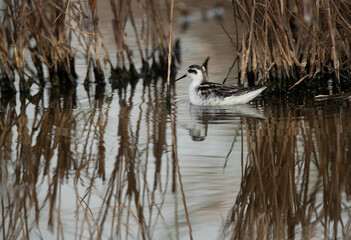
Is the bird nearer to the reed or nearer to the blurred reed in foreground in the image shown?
the reed

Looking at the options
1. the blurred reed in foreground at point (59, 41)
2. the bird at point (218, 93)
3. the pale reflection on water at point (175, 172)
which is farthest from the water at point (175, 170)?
the blurred reed in foreground at point (59, 41)

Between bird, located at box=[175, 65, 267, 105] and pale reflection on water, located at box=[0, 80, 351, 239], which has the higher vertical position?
bird, located at box=[175, 65, 267, 105]

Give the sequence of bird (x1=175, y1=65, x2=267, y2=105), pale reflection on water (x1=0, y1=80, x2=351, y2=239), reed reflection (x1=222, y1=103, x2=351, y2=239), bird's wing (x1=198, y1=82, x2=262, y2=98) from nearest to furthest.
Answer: reed reflection (x1=222, y1=103, x2=351, y2=239), pale reflection on water (x1=0, y1=80, x2=351, y2=239), bird (x1=175, y1=65, x2=267, y2=105), bird's wing (x1=198, y1=82, x2=262, y2=98)

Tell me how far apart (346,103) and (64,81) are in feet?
13.6

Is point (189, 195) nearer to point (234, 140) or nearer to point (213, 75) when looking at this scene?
point (234, 140)

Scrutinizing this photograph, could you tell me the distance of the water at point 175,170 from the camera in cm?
468

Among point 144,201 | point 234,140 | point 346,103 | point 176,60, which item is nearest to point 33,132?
point 234,140

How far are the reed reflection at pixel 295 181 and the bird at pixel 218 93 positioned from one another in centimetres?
82

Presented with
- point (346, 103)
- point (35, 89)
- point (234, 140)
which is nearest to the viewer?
point (234, 140)

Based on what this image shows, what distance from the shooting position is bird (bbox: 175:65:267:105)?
830cm

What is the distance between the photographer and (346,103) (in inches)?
318

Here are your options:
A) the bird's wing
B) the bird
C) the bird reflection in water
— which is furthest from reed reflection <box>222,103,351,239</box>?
the bird's wing

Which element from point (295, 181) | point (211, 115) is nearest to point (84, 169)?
point (295, 181)

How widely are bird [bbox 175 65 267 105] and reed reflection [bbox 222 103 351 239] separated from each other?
82cm
